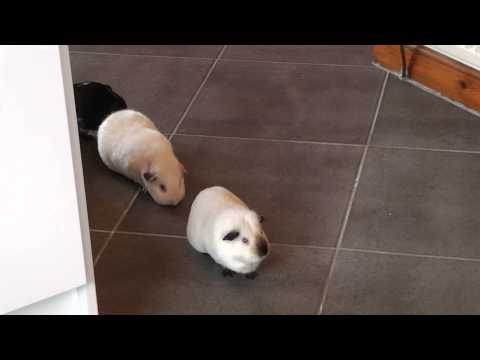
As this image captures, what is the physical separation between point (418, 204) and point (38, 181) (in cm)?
109

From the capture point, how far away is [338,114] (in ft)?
8.04

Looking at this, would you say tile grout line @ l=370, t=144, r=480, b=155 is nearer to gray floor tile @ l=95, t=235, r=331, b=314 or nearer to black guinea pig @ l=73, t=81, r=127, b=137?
gray floor tile @ l=95, t=235, r=331, b=314

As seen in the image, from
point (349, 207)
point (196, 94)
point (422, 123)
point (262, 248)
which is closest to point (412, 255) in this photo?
point (349, 207)

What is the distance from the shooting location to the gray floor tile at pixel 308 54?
2785mm

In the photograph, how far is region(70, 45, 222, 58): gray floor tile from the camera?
2.86m

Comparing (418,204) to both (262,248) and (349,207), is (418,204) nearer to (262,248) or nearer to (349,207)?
(349,207)

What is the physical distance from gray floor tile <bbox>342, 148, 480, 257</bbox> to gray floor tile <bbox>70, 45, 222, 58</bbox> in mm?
907

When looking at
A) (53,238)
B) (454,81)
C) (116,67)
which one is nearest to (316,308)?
(53,238)

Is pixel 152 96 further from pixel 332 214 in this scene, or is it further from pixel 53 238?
pixel 53 238

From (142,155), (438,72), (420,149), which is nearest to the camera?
(142,155)

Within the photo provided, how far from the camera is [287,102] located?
2.53m

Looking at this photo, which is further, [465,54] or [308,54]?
[308,54]

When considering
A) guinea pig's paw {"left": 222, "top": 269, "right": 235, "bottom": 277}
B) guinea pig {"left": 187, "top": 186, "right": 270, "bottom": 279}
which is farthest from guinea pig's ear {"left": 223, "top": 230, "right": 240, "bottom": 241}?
guinea pig's paw {"left": 222, "top": 269, "right": 235, "bottom": 277}

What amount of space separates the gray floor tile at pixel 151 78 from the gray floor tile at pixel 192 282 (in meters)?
0.62
